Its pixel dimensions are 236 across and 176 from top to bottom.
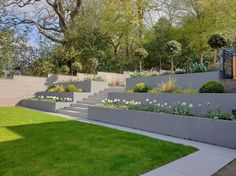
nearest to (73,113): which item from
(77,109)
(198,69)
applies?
(77,109)

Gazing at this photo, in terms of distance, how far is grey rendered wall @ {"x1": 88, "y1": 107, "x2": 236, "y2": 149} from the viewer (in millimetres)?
5891

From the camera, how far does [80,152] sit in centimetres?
515

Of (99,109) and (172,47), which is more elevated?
(172,47)

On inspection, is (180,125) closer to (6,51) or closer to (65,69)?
(65,69)

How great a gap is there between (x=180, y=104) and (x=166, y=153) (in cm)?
313

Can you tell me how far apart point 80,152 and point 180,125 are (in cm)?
284

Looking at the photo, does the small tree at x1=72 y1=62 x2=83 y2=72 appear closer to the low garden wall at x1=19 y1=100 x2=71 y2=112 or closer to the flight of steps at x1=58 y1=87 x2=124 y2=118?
the low garden wall at x1=19 y1=100 x2=71 y2=112

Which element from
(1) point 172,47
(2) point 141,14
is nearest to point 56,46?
(2) point 141,14

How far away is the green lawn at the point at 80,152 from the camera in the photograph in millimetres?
4188

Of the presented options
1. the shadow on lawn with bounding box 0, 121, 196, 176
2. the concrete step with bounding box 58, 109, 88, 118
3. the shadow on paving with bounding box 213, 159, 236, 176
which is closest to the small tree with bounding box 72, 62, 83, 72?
the concrete step with bounding box 58, 109, 88, 118

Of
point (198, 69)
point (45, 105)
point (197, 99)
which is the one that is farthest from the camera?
point (45, 105)

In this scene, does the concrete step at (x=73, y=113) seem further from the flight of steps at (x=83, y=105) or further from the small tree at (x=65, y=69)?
the small tree at (x=65, y=69)

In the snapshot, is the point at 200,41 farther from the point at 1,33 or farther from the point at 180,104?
the point at 1,33

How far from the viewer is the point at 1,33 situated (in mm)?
17719
